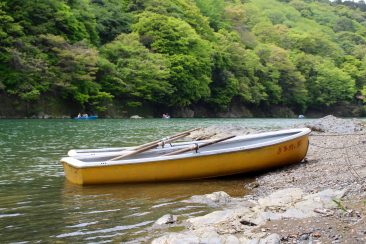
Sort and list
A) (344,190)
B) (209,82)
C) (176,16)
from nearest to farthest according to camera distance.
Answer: (344,190), (209,82), (176,16)

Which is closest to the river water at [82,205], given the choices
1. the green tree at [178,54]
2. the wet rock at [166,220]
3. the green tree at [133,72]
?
the wet rock at [166,220]

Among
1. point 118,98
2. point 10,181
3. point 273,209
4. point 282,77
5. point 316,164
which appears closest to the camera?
point 273,209

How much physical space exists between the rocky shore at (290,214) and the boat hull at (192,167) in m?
0.81

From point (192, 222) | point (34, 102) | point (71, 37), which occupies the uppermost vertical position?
point (71, 37)

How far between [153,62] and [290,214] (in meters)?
62.0

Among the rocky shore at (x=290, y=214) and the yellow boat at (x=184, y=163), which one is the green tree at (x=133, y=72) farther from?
the rocky shore at (x=290, y=214)

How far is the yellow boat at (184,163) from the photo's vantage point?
12.6 m

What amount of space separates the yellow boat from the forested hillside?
3958cm

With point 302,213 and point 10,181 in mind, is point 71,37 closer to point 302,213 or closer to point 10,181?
point 10,181

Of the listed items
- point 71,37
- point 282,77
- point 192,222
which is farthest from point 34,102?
point 282,77

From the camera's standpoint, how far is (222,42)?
305 ft

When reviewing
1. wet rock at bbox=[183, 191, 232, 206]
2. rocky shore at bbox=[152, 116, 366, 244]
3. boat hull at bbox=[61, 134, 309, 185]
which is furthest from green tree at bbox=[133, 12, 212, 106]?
wet rock at bbox=[183, 191, 232, 206]

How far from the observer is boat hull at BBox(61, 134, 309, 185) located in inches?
495

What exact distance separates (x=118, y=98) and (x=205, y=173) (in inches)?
2093
